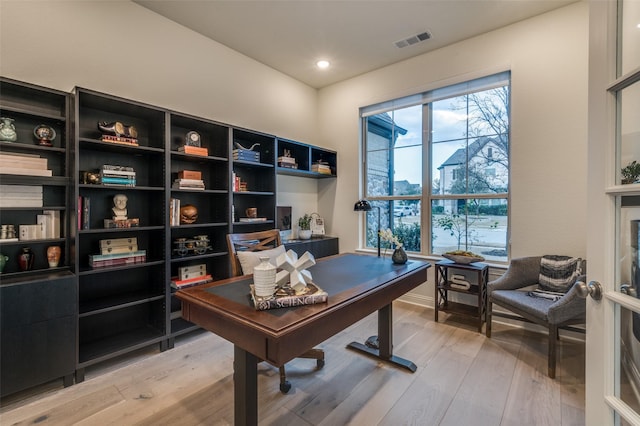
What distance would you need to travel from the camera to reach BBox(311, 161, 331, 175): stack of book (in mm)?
4069

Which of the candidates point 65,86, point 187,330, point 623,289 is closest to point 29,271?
point 187,330

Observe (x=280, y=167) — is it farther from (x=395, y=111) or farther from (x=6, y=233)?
(x=6, y=233)

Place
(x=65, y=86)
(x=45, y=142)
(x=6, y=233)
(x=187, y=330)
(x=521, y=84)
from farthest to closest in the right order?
(x=521, y=84) → (x=187, y=330) → (x=65, y=86) → (x=45, y=142) → (x=6, y=233)

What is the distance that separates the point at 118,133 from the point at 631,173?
3.05 m

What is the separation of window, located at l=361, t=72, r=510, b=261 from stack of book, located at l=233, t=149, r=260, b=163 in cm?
165

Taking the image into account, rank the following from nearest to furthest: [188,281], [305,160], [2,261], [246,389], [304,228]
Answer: [246,389] → [2,261] → [188,281] → [305,160] → [304,228]

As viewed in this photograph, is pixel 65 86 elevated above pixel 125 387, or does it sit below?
above

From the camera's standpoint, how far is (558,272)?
2549 millimetres

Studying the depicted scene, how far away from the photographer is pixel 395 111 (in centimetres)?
389

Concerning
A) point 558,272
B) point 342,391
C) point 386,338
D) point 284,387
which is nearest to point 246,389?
point 284,387

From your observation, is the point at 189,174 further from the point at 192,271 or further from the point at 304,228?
the point at 304,228

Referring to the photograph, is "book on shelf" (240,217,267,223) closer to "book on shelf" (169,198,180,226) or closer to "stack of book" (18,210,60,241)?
"book on shelf" (169,198,180,226)

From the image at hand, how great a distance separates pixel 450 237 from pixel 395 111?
182cm

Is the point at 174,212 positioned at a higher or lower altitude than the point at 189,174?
lower
